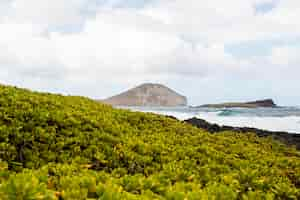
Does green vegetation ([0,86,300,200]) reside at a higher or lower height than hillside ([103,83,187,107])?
lower

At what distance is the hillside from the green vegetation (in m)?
86.3

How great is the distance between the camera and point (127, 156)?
7.31 meters

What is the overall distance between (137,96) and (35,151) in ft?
309

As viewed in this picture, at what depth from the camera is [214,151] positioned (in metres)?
8.57

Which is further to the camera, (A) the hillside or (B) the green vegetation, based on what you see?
(A) the hillside

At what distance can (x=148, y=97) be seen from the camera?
10169cm

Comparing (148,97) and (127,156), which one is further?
(148,97)

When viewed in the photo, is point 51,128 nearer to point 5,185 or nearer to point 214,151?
point 214,151

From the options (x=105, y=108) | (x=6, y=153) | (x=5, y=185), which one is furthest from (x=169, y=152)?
(x=5, y=185)

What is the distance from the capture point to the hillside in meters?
98.1

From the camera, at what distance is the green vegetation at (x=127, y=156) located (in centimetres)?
498

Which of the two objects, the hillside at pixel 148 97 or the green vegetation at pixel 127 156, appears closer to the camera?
the green vegetation at pixel 127 156

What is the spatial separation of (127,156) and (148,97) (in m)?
94.4

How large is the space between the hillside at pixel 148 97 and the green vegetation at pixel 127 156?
283 ft
